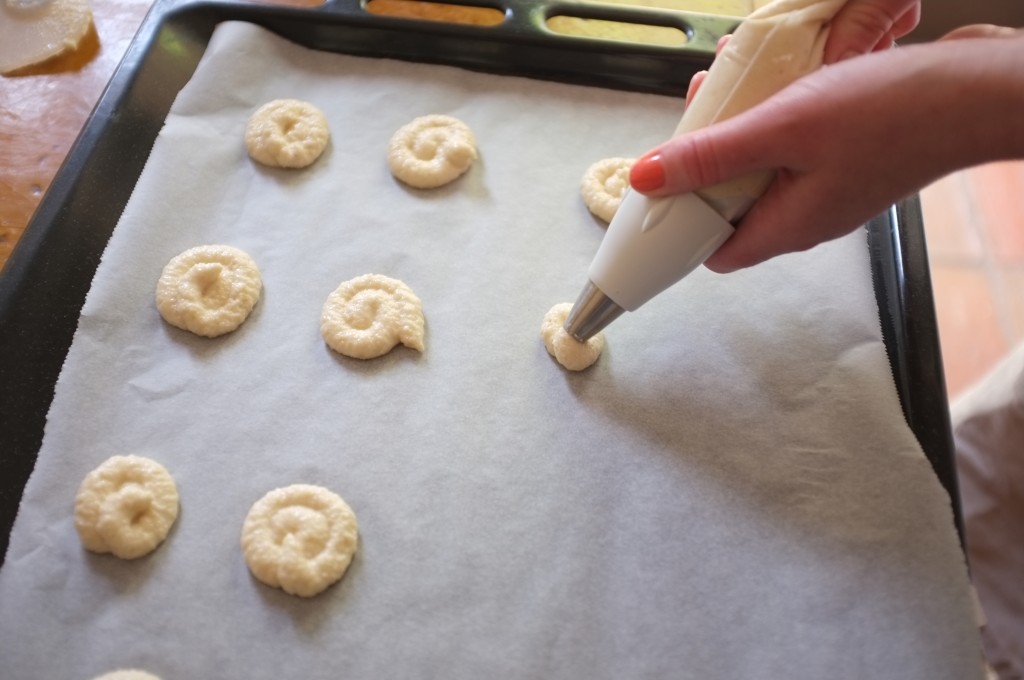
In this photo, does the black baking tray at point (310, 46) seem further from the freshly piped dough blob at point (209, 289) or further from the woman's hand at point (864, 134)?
the woman's hand at point (864, 134)

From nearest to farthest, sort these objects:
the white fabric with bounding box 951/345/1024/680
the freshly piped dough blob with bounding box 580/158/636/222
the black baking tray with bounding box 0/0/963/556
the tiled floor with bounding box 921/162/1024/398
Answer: the black baking tray with bounding box 0/0/963/556 < the white fabric with bounding box 951/345/1024/680 < the freshly piped dough blob with bounding box 580/158/636/222 < the tiled floor with bounding box 921/162/1024/398

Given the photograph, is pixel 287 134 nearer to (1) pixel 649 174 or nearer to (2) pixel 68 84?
(2) pixel 68 84

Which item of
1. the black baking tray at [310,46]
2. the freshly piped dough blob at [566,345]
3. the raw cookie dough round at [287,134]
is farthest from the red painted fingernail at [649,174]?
the raw cookie dough round at [287,134]

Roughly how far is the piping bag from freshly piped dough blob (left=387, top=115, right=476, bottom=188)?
17.3 inches

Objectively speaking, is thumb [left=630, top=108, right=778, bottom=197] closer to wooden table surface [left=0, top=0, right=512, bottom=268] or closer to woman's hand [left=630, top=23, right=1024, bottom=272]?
woman's hand [left=630, top=23, right=1024, bottom=272]

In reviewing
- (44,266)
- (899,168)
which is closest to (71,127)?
(44,266)

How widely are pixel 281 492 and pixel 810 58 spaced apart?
86 centimetres

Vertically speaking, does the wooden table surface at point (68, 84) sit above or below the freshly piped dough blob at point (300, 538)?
above

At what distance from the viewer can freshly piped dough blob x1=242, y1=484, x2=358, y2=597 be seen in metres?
0.96

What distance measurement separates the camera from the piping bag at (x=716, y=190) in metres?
0.83

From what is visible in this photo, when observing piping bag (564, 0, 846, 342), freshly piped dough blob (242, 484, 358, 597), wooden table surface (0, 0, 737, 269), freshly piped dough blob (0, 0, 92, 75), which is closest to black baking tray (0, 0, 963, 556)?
wooden table surface (0, 0, 737, 269)

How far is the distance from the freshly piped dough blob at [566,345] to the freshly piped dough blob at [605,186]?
22cm

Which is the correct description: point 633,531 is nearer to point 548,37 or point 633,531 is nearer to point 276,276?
point 276,276

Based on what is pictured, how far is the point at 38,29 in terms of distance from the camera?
143 centimetres
